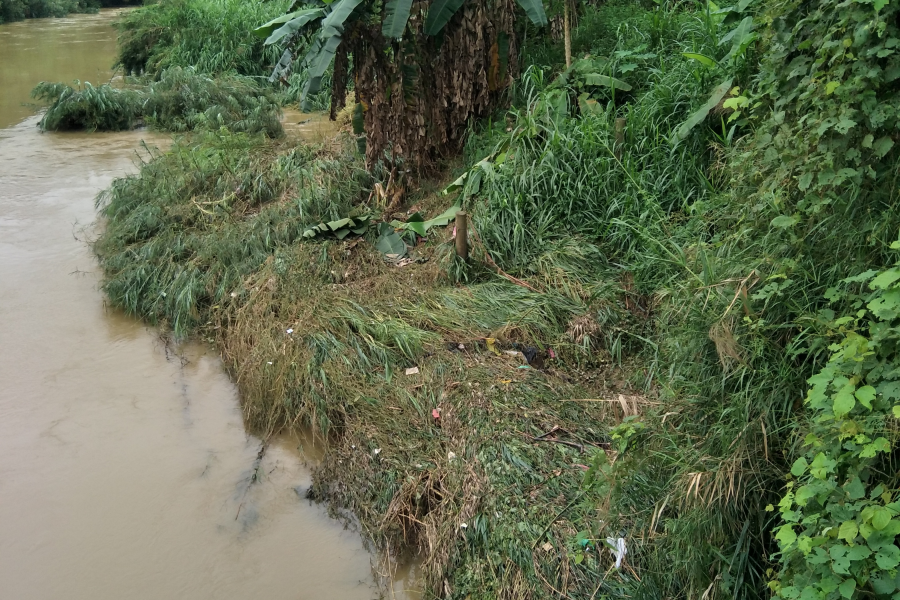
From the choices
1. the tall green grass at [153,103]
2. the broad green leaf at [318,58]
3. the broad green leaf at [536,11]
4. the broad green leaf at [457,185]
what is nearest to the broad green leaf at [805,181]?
the broad green leaf at [457,185]

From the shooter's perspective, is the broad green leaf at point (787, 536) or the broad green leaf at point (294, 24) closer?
the broad green leaf at point (787, 536)

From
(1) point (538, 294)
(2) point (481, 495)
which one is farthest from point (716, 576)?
(1) point (538, 294)

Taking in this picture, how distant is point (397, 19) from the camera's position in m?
5.49

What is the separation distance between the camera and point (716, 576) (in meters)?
2.44

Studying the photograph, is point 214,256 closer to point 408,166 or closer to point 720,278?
point 408,166

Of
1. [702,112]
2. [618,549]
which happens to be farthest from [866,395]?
[702,112]

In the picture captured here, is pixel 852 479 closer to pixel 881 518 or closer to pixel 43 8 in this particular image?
pixel 881 518

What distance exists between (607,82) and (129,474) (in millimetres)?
4252

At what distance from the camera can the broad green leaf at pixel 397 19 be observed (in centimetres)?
547

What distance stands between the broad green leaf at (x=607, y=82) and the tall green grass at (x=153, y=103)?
18.3 feet

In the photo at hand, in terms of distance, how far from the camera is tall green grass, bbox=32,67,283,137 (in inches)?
393

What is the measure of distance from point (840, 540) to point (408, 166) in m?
4.89

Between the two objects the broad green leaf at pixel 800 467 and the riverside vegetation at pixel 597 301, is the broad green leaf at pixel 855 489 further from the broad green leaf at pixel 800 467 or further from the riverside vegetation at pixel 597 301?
the broad green leaf at pixel 800 467

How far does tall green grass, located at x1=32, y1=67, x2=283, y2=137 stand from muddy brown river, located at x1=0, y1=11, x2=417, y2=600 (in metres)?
3.87
